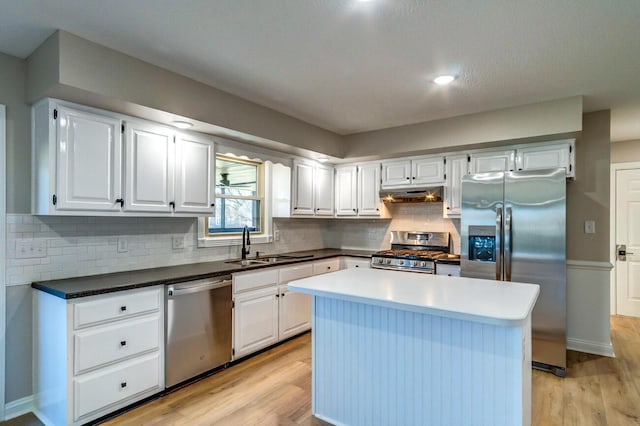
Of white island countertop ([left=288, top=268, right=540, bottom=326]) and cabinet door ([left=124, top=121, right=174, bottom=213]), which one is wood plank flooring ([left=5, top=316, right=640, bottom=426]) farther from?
cabinet door ([left=124, top=121, right=174, bottom=213])

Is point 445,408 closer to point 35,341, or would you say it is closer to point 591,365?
point 591,365

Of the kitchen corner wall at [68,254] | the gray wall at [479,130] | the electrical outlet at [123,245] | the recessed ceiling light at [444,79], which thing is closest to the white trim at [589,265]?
the gray wall at [479,130]

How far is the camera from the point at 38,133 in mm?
2443

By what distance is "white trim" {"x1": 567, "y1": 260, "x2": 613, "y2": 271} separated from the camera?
3.60m

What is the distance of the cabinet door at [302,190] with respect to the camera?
14.3ft

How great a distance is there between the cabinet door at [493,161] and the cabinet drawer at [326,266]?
6.51ft

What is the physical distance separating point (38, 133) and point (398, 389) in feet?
9.59

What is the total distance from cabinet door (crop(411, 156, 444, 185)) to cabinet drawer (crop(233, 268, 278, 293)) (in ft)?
6.73

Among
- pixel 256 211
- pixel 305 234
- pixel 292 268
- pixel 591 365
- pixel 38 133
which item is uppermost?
pixel 38 133

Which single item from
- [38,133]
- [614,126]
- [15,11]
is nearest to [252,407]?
[38,133]

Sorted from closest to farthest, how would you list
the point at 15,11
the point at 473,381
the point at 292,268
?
1. the point at 473,381
2. the point at 15,11
3. the point at 292,268

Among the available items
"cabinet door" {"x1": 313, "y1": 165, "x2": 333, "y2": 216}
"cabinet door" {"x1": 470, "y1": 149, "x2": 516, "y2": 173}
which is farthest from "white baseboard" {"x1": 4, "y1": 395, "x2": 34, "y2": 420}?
"cabinet door" {"x1": 470, "y1": 149, "x2": 516, "y2": 173}

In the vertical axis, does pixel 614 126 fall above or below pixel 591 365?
above

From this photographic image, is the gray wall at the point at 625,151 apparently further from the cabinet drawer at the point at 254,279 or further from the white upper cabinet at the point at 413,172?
the cabinet drawer at the point at 254,279
